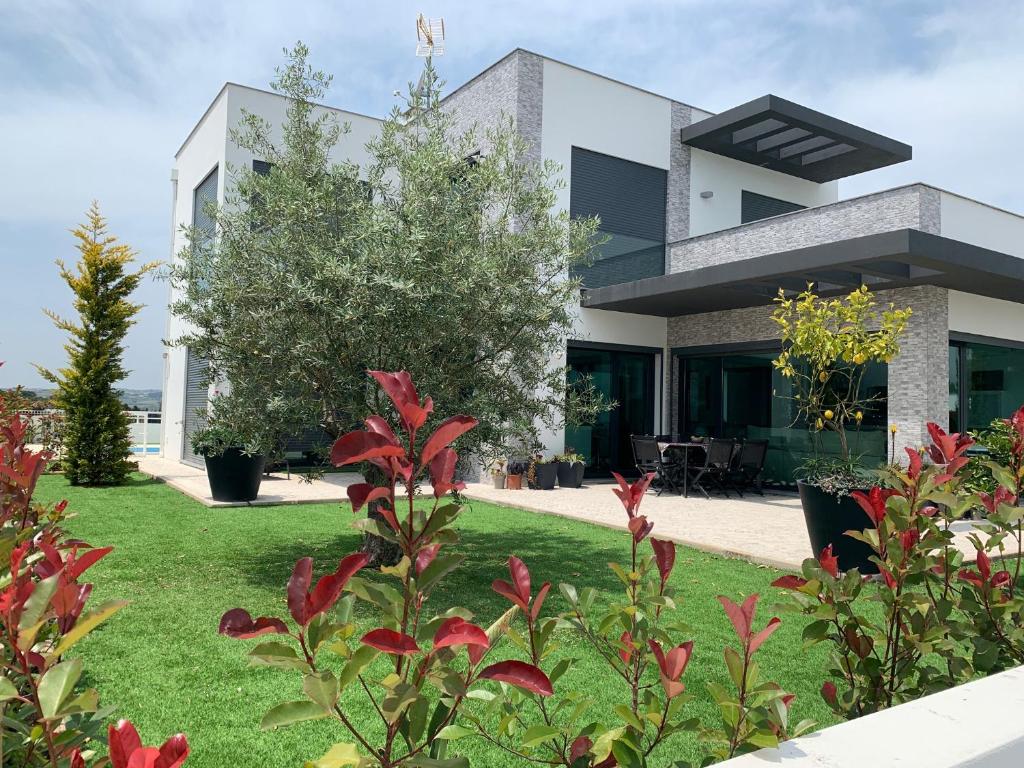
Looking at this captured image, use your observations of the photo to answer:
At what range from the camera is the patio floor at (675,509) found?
7.12 metres

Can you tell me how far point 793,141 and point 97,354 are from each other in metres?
14.1

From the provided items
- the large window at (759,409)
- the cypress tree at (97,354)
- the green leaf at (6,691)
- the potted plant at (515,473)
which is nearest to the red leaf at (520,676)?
the green leaf at (6,691)

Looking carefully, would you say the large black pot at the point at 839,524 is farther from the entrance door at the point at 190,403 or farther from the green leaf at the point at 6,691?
the entrance door at the point at 190,403

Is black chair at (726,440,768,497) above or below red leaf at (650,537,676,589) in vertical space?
below

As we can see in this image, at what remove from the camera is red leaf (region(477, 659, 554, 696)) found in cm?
94

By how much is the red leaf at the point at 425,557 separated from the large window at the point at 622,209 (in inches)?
490

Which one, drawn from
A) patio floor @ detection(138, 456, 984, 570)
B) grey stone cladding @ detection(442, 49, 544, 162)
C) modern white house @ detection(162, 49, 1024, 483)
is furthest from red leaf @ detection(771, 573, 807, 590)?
grey stone cladding @ detection(442, 49, 544, 162)

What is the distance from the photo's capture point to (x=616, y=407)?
14.1 meters

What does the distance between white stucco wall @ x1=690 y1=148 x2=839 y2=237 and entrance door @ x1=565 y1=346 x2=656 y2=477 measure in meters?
3.17

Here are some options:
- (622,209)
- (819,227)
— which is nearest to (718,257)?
(819,227)

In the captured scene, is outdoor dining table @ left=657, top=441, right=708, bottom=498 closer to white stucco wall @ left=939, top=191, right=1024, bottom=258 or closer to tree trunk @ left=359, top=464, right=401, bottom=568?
white stucco wall @ left=939, top=191, right=1024, bottom=258

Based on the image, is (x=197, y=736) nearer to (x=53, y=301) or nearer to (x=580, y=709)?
(x=580, y=709)

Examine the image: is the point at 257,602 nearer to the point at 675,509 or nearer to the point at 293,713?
the point at 293,713

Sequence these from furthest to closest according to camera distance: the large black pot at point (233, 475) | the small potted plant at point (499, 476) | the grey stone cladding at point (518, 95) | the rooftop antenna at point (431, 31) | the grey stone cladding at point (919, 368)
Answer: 1. the rooftop antenna at point (431, 31)
2. the grey stone cladding at point (518, 95)
3. the small potted plant at point (499, 476)
4. the grey stone cladding at point (919, 368)
5. the large black pot at point (233, 475)
